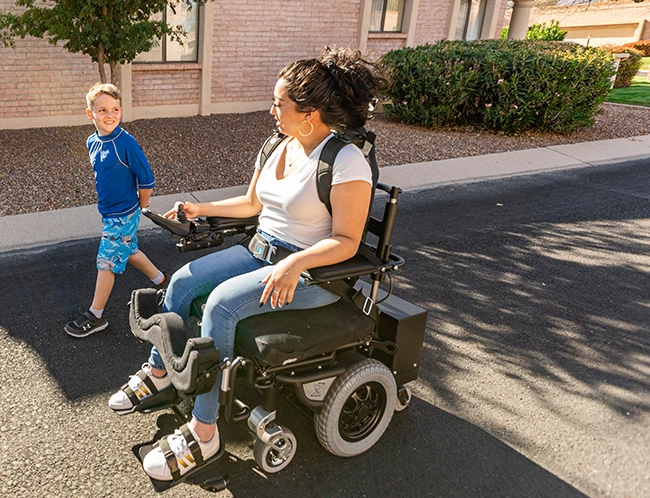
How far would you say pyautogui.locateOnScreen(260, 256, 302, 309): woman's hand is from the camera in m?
2.79

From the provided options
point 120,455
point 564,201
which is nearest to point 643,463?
point 120,455

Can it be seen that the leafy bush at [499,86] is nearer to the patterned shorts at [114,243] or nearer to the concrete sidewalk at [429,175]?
the concrete sidewalk at [429,175]

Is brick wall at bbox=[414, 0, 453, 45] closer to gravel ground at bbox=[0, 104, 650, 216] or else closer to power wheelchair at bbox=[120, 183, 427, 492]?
gravel ground at bbox=[0, 104, 650, 216]

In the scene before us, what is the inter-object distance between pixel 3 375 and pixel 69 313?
2.76 feet

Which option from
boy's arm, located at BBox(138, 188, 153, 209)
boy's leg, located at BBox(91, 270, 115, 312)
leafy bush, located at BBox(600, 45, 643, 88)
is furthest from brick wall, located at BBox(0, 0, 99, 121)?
leafy bush, located at BBox(600, 45, 643, 88)

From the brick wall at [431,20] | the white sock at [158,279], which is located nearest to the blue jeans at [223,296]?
the white sock at [158,279]

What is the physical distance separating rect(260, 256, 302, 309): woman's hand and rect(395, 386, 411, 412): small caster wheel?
1.14 m

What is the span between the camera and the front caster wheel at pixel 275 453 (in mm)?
2980

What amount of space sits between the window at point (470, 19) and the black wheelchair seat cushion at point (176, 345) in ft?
50.4

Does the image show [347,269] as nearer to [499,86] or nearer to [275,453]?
[275,453]

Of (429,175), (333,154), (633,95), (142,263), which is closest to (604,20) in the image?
(633,95)

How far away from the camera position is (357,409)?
10.7 feet

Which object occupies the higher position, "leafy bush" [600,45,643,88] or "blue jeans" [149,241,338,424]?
"leafy bush" [600,45,643,88]

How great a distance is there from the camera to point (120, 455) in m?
3.18
